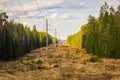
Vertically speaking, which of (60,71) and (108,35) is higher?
(108,35)

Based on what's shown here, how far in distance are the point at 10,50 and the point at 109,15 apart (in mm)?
22868

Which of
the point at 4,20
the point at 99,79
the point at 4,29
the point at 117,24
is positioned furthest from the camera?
the point at 4,20

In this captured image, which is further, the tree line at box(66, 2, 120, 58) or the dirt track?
the tree line at box(66, 2, 120, 58)

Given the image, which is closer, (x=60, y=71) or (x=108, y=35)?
(x=60, y=71)

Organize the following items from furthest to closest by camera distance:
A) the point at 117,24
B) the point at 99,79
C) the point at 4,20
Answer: the point at 4,20, the point at 117,24, the point at 99,79

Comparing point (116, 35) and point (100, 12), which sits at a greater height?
point (100, 12)

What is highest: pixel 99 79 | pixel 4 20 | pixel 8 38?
pixel 4 20

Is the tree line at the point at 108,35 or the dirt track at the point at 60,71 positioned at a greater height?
the tree line at the point at 108,35

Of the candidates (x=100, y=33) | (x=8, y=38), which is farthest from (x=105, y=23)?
(x=8, y=38)

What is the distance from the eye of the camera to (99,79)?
27.4 metres

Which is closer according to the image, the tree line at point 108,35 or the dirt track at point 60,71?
the dirt track at point 60,71

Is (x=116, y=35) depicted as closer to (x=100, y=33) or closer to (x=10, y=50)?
(x=100, y=33)

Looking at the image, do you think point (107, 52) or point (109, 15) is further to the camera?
point (109, 15)

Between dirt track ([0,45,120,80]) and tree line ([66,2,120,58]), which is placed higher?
tree line ([66,2,120,58])
